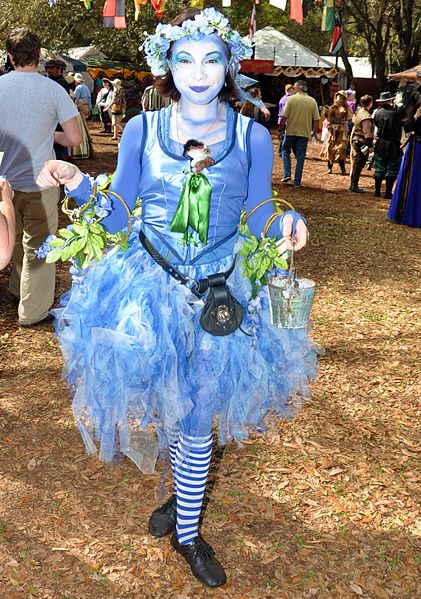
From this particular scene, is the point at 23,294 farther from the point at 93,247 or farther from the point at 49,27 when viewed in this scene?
the point at 49,27

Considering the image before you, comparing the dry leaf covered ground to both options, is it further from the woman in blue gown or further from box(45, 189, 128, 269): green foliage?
the woman in blue gown

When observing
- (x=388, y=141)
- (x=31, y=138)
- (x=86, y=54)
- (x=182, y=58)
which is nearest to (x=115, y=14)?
(x=388, y=141)

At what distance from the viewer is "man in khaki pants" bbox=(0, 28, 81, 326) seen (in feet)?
15.8

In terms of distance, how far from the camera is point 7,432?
4.13 m

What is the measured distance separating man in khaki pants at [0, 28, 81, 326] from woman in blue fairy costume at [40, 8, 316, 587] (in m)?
2.41

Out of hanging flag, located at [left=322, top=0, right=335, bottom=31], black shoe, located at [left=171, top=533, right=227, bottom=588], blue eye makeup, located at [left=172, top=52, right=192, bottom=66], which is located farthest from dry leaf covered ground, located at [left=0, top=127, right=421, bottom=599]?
hanging flag, located at [left=322, top=0, right=335, bottom=31]

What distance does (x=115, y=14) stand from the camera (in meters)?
11.8

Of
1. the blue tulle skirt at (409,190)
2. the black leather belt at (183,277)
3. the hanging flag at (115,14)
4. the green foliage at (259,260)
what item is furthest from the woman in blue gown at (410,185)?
the black leather belt at (183,277)

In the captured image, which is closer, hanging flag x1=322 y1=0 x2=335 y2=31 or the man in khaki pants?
the man in khaki pants

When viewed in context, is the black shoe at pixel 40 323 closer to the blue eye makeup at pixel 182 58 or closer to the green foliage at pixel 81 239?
the green foliage at pixel 81 239

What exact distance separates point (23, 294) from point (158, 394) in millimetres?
3303

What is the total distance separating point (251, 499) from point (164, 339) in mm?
1459

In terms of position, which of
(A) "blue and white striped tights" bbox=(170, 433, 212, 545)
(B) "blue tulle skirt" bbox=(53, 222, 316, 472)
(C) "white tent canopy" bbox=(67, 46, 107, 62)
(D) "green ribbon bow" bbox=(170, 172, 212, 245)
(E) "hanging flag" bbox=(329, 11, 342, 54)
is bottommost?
(A) "blue and white striped tights" bbox=(170, 433, 212, 545)

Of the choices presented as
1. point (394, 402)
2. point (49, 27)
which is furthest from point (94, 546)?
point (49, 27)
